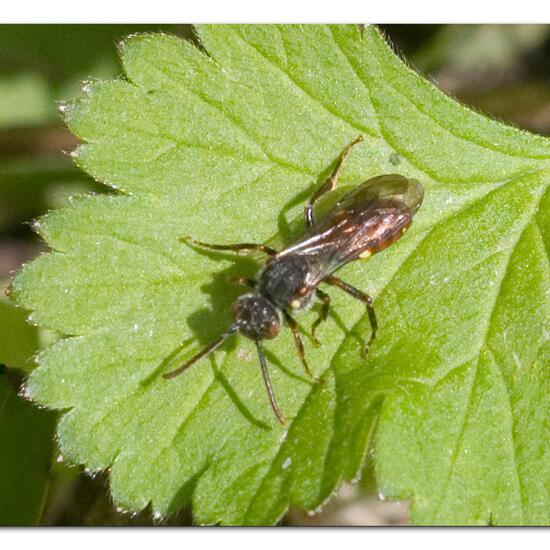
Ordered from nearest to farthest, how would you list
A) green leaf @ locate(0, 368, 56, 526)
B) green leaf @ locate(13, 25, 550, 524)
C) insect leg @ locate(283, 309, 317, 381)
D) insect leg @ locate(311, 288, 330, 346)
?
green leaf @ locate(13, 25, 550, 524) < insect leg @ locate(283, 309, 317, 381) < insect leg @ locate(311, 288, 330, 346) < green leaf @ locate(0, 368, 56, 526)

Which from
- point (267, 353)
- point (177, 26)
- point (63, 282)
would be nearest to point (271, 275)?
point (267, 353)

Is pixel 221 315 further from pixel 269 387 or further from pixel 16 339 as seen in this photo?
pixel 16 339

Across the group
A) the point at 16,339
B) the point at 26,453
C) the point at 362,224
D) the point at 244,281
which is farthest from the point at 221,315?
the point at 26,453

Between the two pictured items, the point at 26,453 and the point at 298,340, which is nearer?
the point at 298,340

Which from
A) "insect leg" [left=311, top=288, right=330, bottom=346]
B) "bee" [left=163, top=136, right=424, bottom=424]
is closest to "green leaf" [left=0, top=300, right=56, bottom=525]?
"bee" [left=163, top=136, right=424, bottom=424]

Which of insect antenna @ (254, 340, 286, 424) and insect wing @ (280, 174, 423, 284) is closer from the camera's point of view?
insect antenna @ (254, 340, 286, 424)

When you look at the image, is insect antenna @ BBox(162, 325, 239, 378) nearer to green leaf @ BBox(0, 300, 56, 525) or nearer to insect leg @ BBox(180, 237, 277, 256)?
insect leg @ BBox(180, 237, 277, 256)

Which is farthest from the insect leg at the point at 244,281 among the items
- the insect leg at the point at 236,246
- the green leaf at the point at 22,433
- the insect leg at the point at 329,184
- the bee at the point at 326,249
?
the green leaf at the point at 22,433

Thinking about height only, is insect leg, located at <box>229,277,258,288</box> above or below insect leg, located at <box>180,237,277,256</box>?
below
